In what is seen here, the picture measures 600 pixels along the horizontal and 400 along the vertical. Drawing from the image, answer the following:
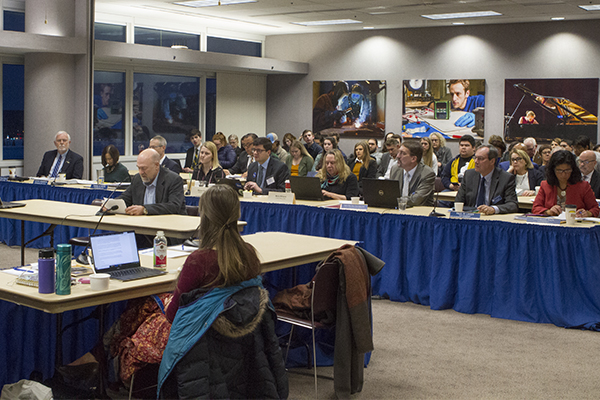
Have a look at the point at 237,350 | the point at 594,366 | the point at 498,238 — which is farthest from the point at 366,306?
the point at 498,238

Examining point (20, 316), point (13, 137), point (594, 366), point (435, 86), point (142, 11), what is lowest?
point (594, 366)

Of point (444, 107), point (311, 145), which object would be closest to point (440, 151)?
point (444, 107)

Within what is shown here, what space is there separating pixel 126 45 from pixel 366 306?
29.4 ft

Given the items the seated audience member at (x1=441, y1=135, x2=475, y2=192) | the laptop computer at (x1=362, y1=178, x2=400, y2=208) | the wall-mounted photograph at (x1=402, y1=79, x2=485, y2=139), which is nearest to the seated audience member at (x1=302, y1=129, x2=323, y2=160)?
the wall-mounted photograph at (x1=402, y1=79, x2=485, y2=139)

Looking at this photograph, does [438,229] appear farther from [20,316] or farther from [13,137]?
[13,137]

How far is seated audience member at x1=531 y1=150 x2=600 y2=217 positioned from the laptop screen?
3552mm

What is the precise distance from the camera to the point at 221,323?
2.61 meters

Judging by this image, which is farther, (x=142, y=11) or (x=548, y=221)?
(x=142, y=11)

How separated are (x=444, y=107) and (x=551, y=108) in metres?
2.00

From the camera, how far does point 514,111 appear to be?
1270 cm

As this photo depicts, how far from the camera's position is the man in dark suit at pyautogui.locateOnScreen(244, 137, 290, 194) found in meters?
7.38

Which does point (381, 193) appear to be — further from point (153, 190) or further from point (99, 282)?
point (99, 282)

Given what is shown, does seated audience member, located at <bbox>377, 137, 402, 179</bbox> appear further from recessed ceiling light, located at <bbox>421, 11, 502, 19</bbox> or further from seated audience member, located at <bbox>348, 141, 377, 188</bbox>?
recessed ceiling light, located at <bbox>421, 11, 502, 19</bbox>

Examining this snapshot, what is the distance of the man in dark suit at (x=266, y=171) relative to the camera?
24.2ft
